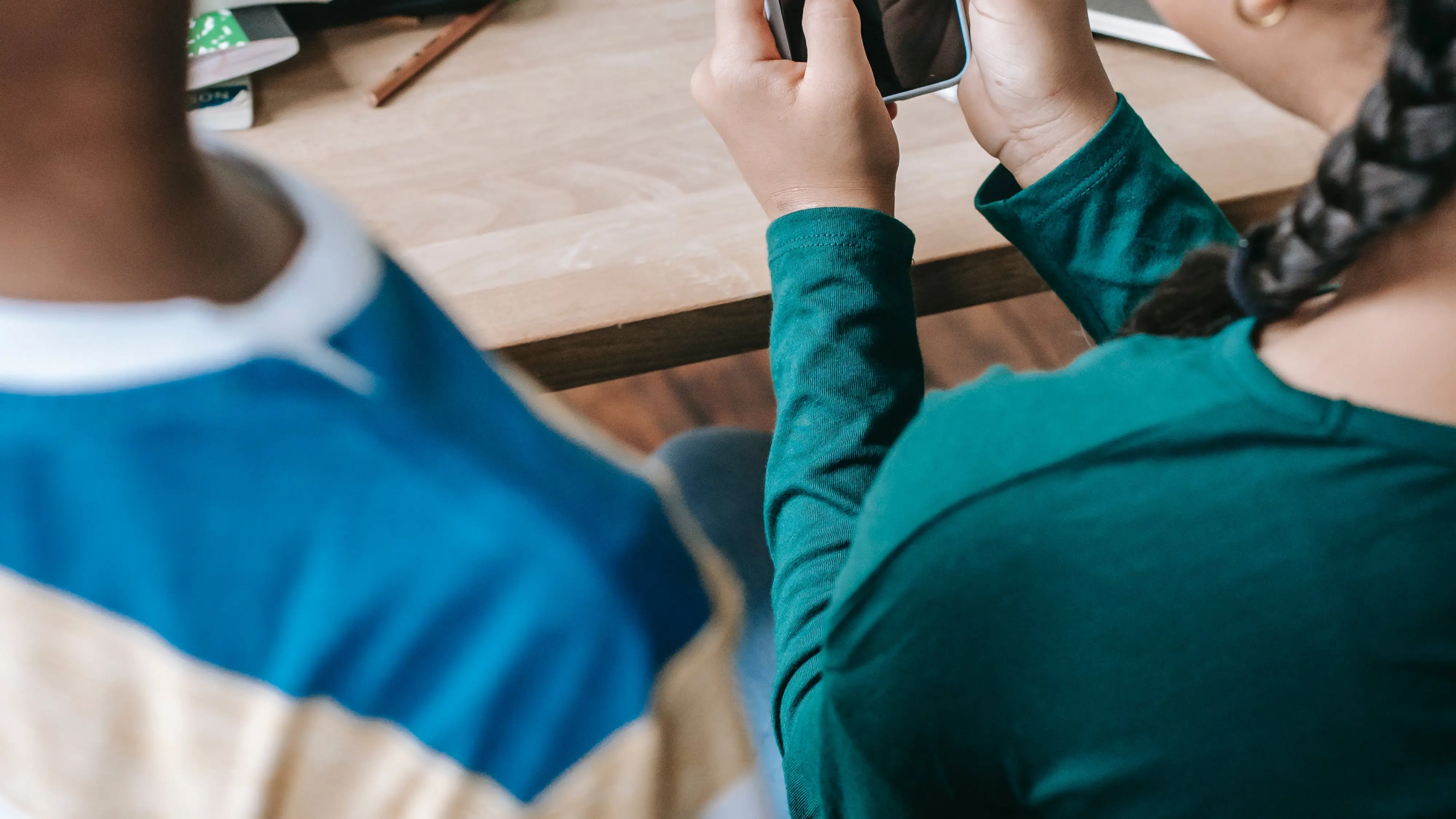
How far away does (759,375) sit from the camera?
4.25 feet

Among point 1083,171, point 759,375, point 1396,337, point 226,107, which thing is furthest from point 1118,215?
point 759,375

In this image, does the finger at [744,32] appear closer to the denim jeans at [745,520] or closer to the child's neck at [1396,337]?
the denim jeans at [745,520]

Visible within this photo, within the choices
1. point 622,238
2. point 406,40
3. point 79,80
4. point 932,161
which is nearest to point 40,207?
point 79,80

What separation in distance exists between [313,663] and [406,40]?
2.43ft

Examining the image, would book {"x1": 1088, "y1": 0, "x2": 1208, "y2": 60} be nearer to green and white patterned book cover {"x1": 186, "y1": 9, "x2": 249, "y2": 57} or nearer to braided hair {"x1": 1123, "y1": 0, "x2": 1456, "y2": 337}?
braided hair {"x1": 1123, "y1": 0, "x2": 1456, "y2": 337}

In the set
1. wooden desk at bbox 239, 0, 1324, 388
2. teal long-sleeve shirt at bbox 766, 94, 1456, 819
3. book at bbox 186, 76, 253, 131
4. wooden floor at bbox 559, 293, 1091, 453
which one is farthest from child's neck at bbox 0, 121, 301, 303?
wooden floor at bbox 559, 293, 1091, 453

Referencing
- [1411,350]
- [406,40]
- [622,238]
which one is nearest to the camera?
[1411,350]

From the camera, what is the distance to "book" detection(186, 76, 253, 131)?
723 mm

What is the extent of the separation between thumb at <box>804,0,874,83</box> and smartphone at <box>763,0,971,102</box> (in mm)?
27

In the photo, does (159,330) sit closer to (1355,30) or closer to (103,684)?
(103,684)

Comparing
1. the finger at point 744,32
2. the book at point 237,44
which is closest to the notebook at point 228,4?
the book at point 237,44

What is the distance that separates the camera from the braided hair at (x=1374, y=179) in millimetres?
301

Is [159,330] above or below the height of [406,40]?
above

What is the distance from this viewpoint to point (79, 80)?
0.58 feet
